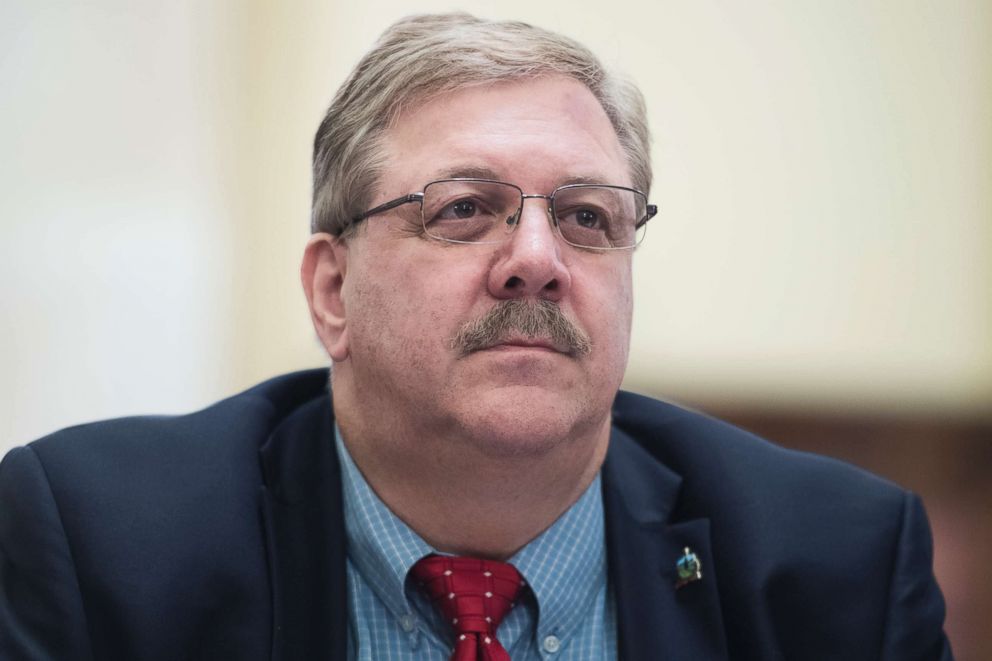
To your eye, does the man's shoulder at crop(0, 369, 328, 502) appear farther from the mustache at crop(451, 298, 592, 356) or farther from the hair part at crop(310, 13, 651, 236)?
the mustache at crop(451, 298, 592, 356)

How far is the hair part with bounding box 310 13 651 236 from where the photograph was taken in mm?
2342

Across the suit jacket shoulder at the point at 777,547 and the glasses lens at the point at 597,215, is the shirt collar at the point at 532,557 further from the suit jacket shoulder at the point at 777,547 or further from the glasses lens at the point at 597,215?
the glasses lens at the point at 597,215

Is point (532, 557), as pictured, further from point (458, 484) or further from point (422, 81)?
point (422, 81)

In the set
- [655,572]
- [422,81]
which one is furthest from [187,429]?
[655,572]

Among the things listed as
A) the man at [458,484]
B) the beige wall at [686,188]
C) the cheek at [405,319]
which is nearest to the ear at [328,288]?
the man at [458,484]

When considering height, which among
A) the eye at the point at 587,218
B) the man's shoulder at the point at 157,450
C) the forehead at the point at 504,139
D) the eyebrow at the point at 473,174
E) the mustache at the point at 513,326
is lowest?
the man's shoulder at the point at 157,450

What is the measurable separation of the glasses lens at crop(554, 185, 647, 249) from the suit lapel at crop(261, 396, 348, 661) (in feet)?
2.30

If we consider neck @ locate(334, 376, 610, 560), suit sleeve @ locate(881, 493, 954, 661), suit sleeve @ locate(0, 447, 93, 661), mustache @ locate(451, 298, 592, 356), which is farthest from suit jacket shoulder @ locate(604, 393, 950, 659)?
suit sleeve @ locate(0, 447, 93, 661)

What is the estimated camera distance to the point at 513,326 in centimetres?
212

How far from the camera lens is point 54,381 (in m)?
4.43

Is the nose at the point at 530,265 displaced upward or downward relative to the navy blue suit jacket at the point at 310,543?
upward

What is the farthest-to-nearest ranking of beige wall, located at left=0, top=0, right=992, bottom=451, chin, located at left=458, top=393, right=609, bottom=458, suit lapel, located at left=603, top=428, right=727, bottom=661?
beige wall, located at left=0, top=0, right=992, bottom=451 < suit lapel, located at left=603, top=428, right=727, bottom=661 < chin, located at left=458, top=393, right=609, bottom=458

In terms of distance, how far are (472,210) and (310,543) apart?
73 centimetres

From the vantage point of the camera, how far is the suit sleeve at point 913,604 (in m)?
2.39
